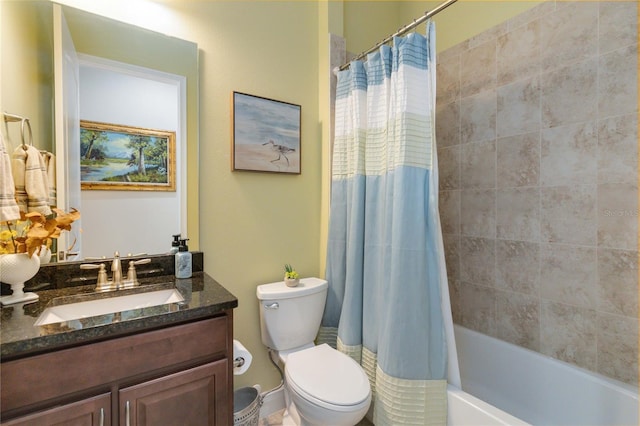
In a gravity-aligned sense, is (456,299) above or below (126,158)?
below

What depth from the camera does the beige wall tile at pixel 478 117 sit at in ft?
6.07

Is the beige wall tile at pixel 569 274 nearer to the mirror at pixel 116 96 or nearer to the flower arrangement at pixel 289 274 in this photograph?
the flower arrangement at pixel 289 274

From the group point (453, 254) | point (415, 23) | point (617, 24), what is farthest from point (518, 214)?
point (415, 23)

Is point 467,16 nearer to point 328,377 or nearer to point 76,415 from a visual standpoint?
point 328,377

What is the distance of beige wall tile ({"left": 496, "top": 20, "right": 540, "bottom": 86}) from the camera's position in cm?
166

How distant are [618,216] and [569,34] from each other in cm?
94

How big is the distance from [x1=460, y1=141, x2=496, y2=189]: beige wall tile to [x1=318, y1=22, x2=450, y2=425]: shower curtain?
2.22 feet

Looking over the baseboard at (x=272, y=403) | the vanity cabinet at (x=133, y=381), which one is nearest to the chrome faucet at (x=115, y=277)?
the vanity cabinet at (x=133, y=381)

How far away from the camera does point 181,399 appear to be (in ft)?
3.30

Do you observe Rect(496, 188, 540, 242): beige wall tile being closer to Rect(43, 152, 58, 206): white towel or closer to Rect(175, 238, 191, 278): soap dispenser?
Rect(175, 238, 191, 278): soap dispenser

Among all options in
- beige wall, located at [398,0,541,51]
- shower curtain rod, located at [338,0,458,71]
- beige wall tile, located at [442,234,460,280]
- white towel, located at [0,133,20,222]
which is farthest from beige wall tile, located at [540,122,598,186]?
white towel, located at [0,133,20,222]

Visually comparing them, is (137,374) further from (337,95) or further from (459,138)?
(459,138)

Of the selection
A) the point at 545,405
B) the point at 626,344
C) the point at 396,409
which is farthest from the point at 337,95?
the point at 545,405

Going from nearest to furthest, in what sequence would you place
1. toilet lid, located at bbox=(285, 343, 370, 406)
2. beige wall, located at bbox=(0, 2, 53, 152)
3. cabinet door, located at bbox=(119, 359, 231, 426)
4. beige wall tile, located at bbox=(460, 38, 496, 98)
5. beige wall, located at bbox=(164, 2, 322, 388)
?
cabinet door, located at bbox=(119, 359, 231, 426) < beige wall, located at bbox=(0, 2, 53, 152) < toilet lid, located at bbox=(285, 343, 370, 406) < beige wall, located at bbox=(164, 2, 322, 388) < beige wall tile, located at bbox=(460, 38, 496, 98)
